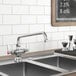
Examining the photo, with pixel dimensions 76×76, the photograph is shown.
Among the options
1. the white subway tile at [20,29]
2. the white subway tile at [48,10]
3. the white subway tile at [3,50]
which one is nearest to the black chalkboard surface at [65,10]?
the white subway tile at [48,10]

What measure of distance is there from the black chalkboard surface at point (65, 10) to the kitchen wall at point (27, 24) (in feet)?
0.40

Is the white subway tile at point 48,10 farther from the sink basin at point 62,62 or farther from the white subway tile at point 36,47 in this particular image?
the sink basin at point 62,62

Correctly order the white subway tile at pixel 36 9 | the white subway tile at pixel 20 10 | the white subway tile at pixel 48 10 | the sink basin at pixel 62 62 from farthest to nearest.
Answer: the white subway tile at pixel 48 10 < the white subway tile at pixel 36 9 < the white subway tile at pixel 20 10 < the sink basin at pixel 62 62

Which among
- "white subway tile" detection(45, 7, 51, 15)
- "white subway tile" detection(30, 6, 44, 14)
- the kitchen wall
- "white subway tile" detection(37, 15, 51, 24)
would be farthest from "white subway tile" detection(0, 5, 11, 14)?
"white subway tile" detection(45, 7, 51, 15)

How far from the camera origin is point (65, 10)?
2604 mm

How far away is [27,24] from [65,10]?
0.57m

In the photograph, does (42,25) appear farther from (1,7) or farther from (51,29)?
(1,7)

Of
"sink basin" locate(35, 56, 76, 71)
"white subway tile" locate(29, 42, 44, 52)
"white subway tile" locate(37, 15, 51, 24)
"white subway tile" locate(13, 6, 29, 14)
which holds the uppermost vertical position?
"white subway tile" locate(13, 6, 29, 14)

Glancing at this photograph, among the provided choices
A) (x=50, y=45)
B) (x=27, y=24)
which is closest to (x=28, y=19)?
(x=27, y=24)

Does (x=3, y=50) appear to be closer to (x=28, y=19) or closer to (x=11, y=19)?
(x=11, y=19)

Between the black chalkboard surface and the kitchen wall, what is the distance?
0.40 feet

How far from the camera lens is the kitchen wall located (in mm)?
2104

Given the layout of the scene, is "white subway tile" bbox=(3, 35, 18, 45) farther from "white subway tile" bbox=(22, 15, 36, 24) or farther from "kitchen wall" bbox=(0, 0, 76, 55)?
"white subway tile" bbox=(22, 15, 36, 24)

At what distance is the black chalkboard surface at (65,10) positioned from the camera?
8.38 feet
